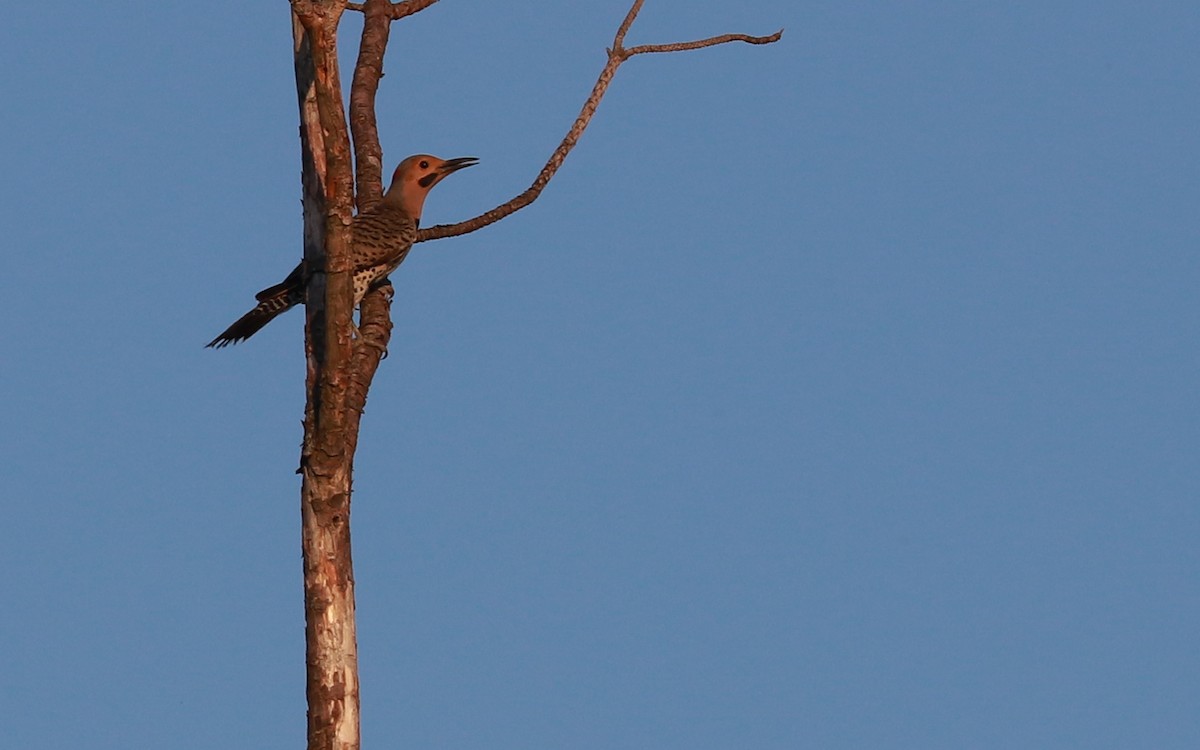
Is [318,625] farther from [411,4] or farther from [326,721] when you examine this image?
[411,4]

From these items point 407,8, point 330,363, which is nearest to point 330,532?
point 330,363

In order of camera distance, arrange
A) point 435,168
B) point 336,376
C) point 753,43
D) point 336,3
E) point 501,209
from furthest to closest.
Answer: point 435,168 < point 753,43 < point 501,209 < point 336,376 < point 336,3

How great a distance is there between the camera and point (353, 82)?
8164mm

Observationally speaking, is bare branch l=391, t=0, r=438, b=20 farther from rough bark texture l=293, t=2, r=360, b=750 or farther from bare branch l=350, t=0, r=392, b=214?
rough bark texture l=293, t=2, r=360, b=750

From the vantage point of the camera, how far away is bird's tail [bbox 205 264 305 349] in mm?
7445

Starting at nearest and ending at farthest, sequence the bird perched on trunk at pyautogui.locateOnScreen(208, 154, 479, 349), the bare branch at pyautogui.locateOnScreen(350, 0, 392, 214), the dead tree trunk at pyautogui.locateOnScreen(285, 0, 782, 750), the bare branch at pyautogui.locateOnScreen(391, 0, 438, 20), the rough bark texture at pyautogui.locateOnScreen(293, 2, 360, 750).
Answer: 1. the dead tree trunk at pyautogui.locateOnScreen(285, 0, 782, 750)
2. the rough bark texture at pyautogui.locateOnScreen(293, 2, 360, 750)
3. the bird perched on trunk at pyautogui.locateOnScreen(208, 154, 479, 349)
4. the bare branch at pyautogui.locateOnScreen(350, 0, 392, 214)
5. the bare branch at pyautogui.locateOnScreen(391, 0, 438, 20)

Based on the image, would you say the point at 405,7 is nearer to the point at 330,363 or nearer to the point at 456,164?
the point at 456,164

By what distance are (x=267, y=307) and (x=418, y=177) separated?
1563 mm

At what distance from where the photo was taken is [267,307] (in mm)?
7605

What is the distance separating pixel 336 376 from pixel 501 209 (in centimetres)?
177

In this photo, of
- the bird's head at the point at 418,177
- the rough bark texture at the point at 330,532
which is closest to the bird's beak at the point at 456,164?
the bird's head at the point at 418,177

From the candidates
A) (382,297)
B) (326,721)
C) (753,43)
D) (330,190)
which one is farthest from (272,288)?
(753,43)

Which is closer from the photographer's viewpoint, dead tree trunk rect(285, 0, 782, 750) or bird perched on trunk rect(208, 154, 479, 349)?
dead tree trunk rect(285, 0, 782, 750)

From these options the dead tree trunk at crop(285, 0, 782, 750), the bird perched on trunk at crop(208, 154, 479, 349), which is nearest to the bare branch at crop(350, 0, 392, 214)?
the bird perched on trunk at crop(208, 154, 479, 349)
